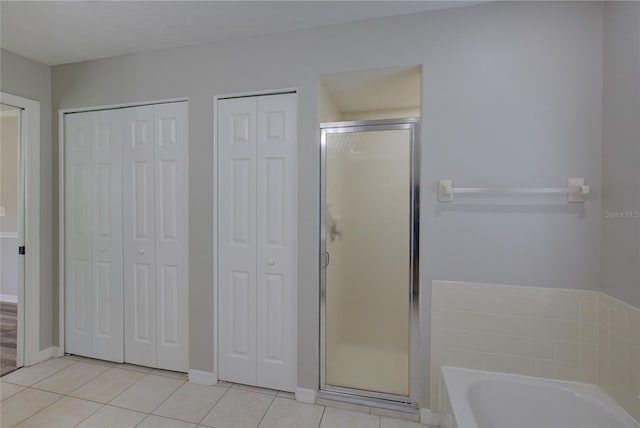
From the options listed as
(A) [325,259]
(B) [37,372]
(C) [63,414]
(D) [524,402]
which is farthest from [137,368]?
(D) [524,402]

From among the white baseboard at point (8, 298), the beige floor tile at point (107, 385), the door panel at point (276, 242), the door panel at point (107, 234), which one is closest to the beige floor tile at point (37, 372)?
the door panel at point (107, 234)

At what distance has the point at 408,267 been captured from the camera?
1.84m

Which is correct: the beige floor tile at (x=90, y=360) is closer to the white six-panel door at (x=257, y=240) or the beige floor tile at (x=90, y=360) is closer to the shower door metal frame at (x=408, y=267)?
the white six-panel door at (x=257, y=240)

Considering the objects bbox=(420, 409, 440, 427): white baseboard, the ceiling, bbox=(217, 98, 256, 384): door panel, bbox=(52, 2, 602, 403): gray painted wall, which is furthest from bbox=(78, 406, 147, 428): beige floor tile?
the ceiling

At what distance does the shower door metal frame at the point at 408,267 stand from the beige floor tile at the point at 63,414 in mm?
1493

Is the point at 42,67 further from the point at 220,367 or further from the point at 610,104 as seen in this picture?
the point at 610,104

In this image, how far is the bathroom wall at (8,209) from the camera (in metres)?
3.72

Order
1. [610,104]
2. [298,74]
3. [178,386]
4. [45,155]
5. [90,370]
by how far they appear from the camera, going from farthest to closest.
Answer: [45,155] < [90,370] < [178,386] < [298,74] < [610,104]

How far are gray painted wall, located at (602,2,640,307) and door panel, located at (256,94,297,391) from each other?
1.74 m

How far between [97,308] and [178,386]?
1.01m

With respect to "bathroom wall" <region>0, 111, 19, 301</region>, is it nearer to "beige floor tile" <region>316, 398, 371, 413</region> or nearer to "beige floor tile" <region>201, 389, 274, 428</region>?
"beige floor tile" <region>201, 389, 274, 428</region>

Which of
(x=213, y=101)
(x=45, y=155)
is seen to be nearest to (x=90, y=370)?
(x=45, y=155)

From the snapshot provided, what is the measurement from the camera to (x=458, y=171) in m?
1.68

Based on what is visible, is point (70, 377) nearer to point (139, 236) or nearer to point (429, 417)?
point (139, 236)
